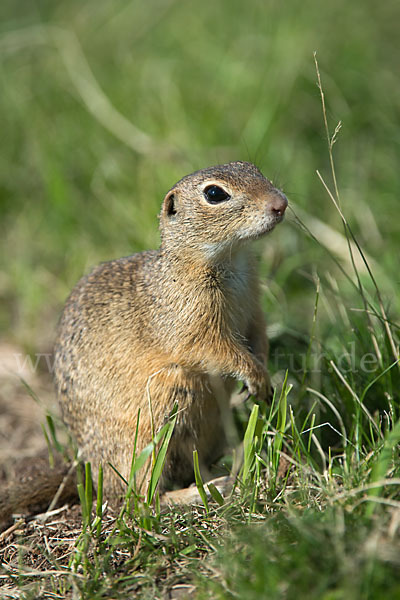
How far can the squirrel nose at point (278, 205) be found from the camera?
3.19 m

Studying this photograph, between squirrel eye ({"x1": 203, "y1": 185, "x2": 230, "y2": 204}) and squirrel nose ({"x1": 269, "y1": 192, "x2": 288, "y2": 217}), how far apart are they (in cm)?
27

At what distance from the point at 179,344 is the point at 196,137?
134 inches

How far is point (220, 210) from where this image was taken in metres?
3.39

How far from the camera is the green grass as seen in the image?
251 centimetres

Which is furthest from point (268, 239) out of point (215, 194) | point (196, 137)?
point (215, 194)

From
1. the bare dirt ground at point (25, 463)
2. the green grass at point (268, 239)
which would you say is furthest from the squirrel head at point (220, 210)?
the bare dirt ground at point (25, 463)

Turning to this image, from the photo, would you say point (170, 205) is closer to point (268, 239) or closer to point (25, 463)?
point (25, 463)

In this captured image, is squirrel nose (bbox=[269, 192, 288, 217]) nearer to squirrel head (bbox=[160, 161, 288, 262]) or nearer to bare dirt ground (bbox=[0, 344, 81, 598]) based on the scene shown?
squirrel head (bbox=[160, 161, 288, 262])

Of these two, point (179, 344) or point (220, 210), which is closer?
point (220, 210)

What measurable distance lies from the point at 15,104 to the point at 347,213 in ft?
13.4

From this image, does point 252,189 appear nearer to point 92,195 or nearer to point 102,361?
point 102,361

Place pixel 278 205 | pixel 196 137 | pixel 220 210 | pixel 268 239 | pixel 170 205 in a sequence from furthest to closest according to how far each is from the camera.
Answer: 1. pixel 196 137
2. pixel 268 239
3. pixel 170 205
4. pixel 220 210
5. pixel 278 205

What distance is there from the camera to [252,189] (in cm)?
330

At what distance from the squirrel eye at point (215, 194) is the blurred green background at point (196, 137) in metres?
1.39
